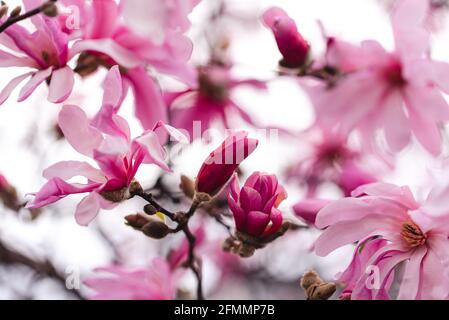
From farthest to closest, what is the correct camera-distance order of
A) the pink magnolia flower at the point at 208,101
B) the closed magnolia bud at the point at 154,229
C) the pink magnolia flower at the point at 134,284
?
the pink magnolia flower at the point at 208,101, the pink magnolia flower at the point at 134,284, the closed magnolia bud at the point at 154,229

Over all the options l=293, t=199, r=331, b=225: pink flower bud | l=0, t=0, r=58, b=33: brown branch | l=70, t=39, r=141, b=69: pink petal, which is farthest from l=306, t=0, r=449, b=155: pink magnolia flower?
l=0, t=0, r=58, b=33: brown branch

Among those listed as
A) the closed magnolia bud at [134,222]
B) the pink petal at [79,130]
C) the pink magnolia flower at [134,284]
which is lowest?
the pink magnolia flower at [134,284]

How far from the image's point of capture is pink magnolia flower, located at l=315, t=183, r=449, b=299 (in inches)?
26.7

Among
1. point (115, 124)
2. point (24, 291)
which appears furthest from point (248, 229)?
point (24, 291)

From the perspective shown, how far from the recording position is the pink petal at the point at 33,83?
677 mm

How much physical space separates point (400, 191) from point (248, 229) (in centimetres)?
15

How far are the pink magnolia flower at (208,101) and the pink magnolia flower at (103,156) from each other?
33 centimetres

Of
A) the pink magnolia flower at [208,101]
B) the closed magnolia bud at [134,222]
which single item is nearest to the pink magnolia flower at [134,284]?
the closed magnolia bud at [134,222]

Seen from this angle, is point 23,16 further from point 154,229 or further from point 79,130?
point 154,229

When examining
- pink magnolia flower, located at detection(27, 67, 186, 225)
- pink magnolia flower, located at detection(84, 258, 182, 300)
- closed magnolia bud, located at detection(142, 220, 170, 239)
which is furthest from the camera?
pink magnolia flower, located at detection(84, 258, 182, 300)

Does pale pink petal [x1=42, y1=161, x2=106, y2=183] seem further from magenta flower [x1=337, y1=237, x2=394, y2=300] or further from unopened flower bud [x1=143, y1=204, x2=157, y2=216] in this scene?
magenta flower [x1=337, y1=237, x2=394, y2=300]

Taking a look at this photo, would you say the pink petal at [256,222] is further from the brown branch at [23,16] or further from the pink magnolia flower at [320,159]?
the pink magnolia flower at [320,159]

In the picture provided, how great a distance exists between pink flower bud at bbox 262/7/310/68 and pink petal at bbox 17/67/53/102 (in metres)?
0.27

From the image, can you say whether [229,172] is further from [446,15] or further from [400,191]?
[446,15]
